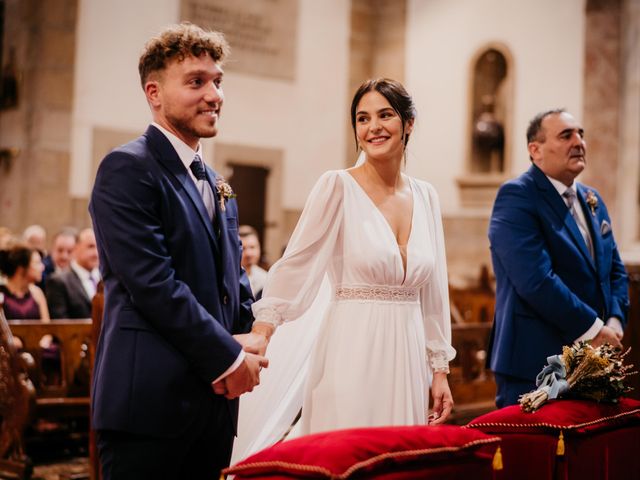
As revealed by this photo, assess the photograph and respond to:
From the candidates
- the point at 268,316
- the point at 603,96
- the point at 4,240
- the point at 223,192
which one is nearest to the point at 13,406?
the point at 4,240

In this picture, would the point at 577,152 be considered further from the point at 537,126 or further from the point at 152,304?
the point at 152,304

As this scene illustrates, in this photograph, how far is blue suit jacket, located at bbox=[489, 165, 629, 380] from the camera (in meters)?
3.71

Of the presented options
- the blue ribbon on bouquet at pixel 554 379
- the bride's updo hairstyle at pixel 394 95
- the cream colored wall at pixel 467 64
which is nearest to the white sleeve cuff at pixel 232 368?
the bride's updo hairstyle at pixel 394 95

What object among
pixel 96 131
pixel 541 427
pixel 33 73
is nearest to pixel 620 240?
pixel 96 131

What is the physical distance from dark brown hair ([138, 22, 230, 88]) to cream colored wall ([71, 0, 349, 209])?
8.04m

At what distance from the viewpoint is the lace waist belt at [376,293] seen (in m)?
2.76

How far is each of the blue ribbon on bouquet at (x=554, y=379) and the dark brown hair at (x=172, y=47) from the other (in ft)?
5.32

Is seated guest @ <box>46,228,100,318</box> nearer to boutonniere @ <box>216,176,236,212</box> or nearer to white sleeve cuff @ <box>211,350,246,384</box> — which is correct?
boutonniere @ <box>216,176,236,212</box>

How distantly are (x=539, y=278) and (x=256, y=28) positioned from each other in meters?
9.30

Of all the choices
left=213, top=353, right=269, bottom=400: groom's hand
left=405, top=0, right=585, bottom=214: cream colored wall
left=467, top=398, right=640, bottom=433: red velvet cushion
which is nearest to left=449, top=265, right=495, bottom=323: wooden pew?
left=405, top=0, right=585, bottom=214: cream colored wall

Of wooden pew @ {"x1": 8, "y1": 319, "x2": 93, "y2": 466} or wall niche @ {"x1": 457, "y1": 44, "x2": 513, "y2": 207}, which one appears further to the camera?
wall niche @ {"x1": 457, "y1": 44, "x2": 513, "y2": 207}

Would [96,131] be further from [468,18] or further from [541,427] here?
[541,427]

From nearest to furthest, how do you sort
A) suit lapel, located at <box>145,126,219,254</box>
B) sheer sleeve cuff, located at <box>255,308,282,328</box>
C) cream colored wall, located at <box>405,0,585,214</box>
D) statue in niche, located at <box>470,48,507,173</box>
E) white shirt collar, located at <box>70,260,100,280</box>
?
suit lapel, located at <box>145,126,219,254</box> < sheer sleeve cuff, located at <box>255,308,282,328</box> < white shirt collar, located at <box>70,260,100,280</box> < cream colored wall, located at <box>405,0,585,214</box> < statue in niche, located at <box>470,48,507,173</box>

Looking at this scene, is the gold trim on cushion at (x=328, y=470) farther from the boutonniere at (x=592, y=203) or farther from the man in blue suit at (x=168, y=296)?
the boutonniere at (x=592, y=203)
